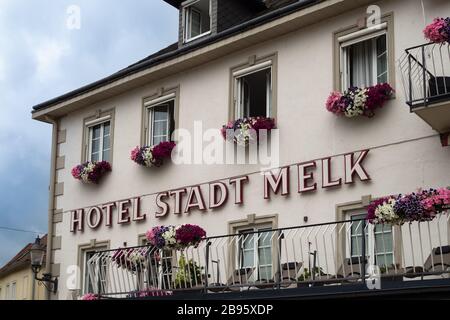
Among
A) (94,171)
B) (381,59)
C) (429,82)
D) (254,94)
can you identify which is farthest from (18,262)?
(429,82)

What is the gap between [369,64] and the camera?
1455 cm

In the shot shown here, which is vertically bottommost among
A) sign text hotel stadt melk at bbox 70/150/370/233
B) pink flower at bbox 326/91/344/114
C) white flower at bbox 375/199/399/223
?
white flower at bbox 375/199/399/223

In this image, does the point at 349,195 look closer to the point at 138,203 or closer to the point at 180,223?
the point at 180,223

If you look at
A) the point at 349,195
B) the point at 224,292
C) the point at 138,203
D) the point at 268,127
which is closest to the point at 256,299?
the point at 224,292

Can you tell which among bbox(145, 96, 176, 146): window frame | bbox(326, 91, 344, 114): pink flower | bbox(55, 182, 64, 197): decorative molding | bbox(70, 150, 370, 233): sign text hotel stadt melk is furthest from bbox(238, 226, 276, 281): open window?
bbox(55, 182, 64, 197): decorative molding

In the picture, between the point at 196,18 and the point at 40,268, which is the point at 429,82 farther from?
the point at 40,268

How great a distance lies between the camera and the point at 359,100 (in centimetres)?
1377

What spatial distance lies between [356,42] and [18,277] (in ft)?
82.5

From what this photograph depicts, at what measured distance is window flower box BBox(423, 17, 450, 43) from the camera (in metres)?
12.2

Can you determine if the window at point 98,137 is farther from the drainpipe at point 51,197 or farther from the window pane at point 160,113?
the window pane at point 160,113

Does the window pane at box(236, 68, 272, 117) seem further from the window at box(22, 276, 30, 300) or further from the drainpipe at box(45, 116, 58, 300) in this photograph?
the window at box(22, 276, 30, 300)

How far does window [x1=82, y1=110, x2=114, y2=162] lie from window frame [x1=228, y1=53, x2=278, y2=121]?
3.57m

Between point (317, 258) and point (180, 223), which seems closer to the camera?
point (317, 258)
